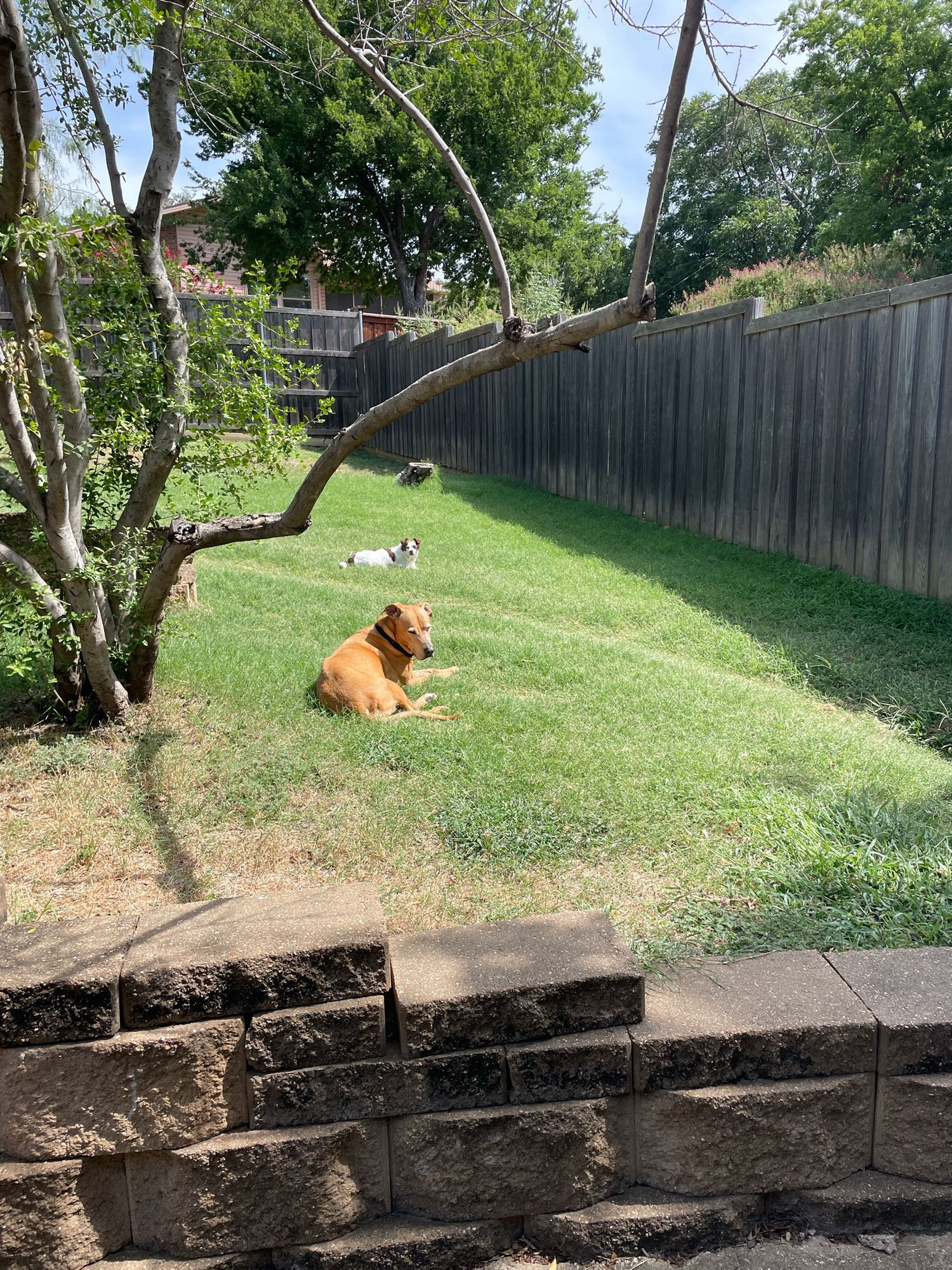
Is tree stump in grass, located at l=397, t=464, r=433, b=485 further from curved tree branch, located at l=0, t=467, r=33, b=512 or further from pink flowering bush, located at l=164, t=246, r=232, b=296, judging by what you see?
curved tree branch, located at l=0, t=467, r=33, b=512

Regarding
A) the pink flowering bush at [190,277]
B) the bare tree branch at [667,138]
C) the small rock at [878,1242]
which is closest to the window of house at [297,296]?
the pink flowering bush at [190,277]

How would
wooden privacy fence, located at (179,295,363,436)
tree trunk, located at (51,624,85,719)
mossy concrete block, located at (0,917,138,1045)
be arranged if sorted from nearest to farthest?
mossy concrete block, located at (0,917,138,1045) < tree trunk, located at (51,624,85,719) < wooden privacy fence, located at (179,295,363,436)

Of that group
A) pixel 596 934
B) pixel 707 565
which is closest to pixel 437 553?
pixel 707 565

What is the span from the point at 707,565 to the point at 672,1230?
6879 mm

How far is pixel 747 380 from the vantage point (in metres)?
9.19

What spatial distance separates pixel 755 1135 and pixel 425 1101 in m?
0.95

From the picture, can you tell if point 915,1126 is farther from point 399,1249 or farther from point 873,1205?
point 399,1249

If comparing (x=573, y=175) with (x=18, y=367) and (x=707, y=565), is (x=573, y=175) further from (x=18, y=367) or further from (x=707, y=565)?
(x=18, y=367)

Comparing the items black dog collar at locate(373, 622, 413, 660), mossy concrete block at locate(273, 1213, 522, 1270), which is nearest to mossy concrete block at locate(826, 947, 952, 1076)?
mossy concrete block at locate(273, 1213, 522, 1270)

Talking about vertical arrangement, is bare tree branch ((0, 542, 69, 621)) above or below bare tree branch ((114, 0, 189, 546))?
below

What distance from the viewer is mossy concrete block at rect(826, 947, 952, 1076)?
2488mm

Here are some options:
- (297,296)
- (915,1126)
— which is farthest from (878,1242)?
(297,296)

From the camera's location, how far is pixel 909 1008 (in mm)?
2527

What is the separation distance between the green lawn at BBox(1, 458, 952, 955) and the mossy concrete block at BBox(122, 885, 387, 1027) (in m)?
0.79
